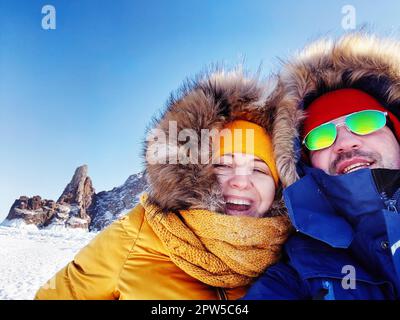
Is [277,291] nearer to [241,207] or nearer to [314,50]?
[241,207]

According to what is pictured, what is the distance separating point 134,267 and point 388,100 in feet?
5.54


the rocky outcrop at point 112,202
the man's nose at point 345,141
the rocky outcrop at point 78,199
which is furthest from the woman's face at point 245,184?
the rocky outcrop at point 112,202

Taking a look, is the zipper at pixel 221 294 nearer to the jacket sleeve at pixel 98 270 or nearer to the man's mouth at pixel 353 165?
the jacket sleeve at pixel 98 270

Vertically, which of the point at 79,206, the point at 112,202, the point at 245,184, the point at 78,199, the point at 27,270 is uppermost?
the point at 245,184

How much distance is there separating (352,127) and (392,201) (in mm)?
522

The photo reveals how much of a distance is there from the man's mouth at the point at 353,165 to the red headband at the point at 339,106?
280 millimetres

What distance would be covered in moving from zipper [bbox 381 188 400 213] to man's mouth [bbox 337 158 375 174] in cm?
26

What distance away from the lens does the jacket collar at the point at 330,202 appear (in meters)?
1.36

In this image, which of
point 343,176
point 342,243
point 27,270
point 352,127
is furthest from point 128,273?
point 27,270

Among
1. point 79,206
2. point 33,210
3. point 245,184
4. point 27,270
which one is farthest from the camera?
point 79,206

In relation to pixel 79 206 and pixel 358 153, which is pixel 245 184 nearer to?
pixel 358 153

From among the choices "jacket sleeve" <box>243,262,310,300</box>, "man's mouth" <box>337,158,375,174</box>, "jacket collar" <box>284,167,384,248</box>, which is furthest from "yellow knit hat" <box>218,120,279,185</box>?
"jacket sleeve" <box>243,262,310,300</box>

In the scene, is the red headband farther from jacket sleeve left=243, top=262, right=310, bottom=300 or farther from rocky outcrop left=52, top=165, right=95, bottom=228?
rocky outcrop left=52, top=165, right=95, bottom=228

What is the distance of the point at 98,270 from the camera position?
63.4 inches
